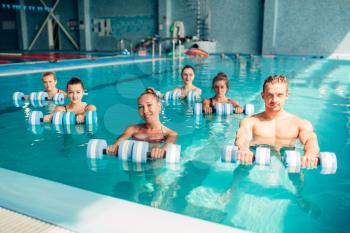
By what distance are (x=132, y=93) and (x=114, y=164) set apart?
4.49 meters

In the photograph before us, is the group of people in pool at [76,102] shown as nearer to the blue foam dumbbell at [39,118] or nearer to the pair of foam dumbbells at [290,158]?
Answer: the blue foam dumbbell at [39,118]

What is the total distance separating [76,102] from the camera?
199 inches

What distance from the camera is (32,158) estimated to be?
350 centimetres

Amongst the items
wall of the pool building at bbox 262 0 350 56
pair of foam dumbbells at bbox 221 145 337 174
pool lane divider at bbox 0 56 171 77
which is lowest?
pair of foam dumbbells at bbox 221 145 337 174

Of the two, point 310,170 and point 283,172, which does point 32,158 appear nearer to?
point 283,172

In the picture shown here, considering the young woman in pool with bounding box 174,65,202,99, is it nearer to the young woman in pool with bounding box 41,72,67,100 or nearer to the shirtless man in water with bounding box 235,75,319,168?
the young woman in pool with bounding box 41,72,67,100

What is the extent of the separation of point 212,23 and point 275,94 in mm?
19839

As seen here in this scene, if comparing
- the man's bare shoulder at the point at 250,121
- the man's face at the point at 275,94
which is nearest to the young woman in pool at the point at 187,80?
the man's bare shoulder at the point at 250,121

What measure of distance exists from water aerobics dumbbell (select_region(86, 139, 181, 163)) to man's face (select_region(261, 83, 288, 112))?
986 mm

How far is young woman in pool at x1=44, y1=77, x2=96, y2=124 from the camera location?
471 centimetres

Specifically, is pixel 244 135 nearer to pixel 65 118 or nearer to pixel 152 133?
pixel 152 133

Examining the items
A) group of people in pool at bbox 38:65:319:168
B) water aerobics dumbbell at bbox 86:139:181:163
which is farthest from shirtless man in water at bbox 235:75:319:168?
water aerobics dumbbell at bbox 86:139:181:163

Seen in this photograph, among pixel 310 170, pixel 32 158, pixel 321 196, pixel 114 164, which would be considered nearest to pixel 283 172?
pixel 310 170

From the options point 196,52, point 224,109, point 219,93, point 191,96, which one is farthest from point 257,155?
point 196,52
